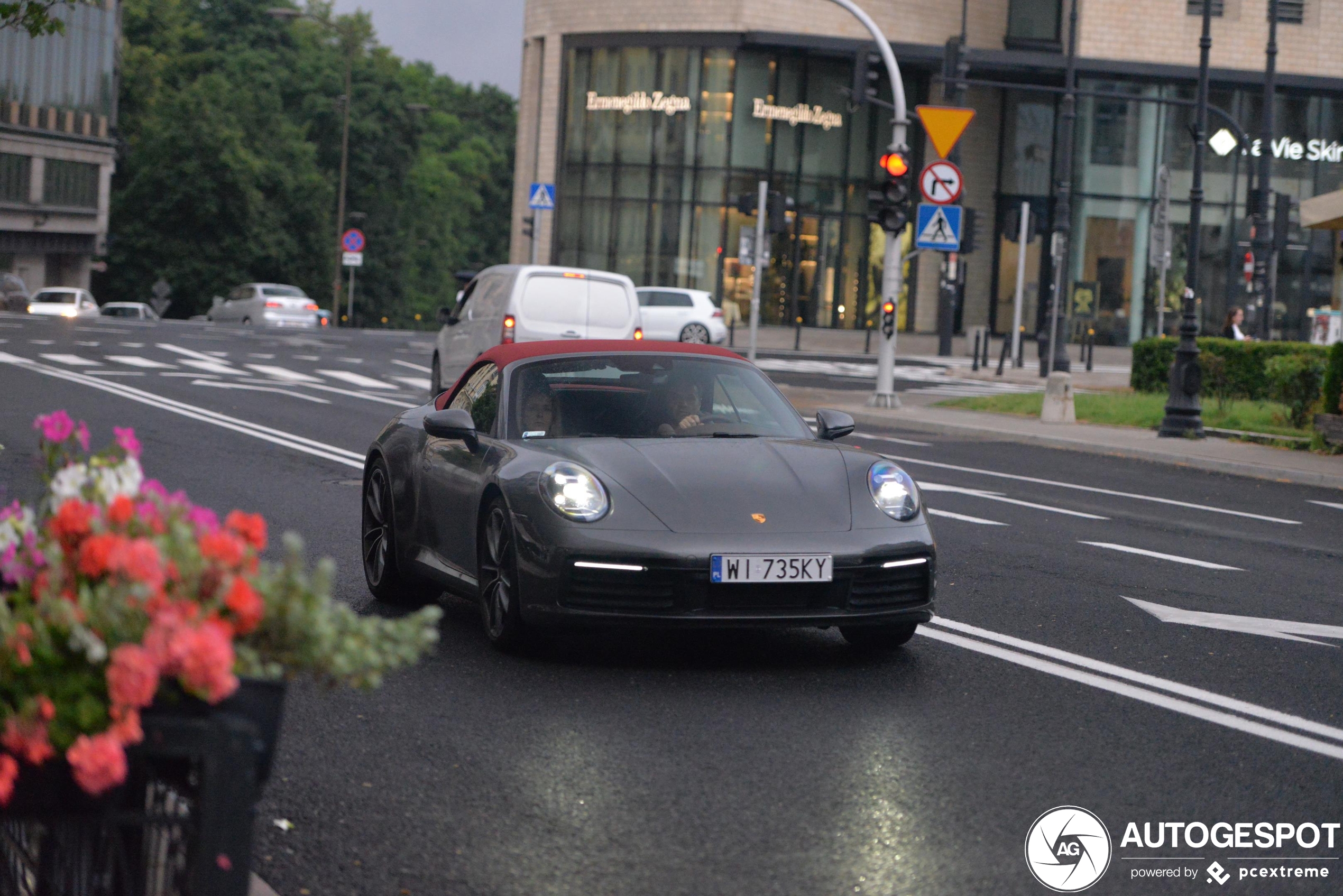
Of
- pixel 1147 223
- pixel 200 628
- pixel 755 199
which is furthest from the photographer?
pixel 1147 223

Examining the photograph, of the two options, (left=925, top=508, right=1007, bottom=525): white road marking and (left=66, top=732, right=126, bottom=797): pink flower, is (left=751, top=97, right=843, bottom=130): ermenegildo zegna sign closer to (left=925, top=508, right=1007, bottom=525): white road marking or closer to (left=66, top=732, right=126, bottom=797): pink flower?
(left=925, top=508, right=1007, bottom=525): white road marking

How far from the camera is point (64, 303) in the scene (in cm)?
5831

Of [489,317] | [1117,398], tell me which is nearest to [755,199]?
[1117,398]

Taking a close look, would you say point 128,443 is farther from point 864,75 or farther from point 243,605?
point 864,75

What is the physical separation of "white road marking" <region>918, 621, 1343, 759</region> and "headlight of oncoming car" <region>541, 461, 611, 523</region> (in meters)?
1.77

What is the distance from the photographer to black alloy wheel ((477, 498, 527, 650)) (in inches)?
278

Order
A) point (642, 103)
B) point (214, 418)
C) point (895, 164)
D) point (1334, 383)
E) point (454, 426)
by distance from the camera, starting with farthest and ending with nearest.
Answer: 1. point (642, 103)
2. point (895, 164)
3. point (1334, 383)
4. point (214, 418)
5. point (454, 426)

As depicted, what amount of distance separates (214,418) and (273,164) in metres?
63.0

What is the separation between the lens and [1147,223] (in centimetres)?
5591

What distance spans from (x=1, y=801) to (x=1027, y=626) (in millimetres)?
6050

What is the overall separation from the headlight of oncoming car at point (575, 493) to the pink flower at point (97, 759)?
4.17 metres

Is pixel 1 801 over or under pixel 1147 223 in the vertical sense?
under

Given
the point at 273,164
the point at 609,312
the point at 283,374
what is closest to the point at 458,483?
the point at 609,312

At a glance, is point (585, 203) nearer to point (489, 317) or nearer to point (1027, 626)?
point (489, 317)
